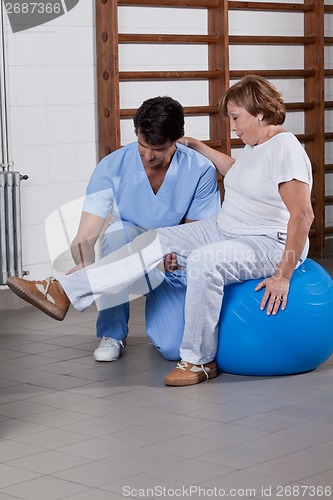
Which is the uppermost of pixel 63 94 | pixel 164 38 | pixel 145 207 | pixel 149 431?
pixel 164 38

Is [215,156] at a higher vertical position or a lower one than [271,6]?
lower

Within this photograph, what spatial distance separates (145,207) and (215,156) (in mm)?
372

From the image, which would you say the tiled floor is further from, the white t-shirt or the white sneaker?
the white t-shirt

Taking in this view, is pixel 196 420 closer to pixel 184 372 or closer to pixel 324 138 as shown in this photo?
pixel 184 372

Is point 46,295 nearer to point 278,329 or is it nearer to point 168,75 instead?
point 278,329

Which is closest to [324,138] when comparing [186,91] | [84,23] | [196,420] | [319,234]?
[319,234]

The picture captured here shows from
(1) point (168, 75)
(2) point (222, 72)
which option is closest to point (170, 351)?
Result: (1) point (168, 75)

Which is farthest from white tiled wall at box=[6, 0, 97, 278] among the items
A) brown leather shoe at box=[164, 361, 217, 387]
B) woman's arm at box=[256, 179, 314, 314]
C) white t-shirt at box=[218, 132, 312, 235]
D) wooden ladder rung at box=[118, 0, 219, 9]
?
woman's arm at box=[256, 179, 314, 314]

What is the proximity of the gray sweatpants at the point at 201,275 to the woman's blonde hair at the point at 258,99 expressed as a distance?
1.53 feet

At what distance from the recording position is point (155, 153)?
3943 millimetres

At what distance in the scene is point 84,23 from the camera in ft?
18.2

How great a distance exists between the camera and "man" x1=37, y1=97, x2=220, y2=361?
4043 millimetres

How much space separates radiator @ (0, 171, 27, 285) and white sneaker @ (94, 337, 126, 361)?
3.97 feet

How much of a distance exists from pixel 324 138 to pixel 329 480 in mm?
4569
